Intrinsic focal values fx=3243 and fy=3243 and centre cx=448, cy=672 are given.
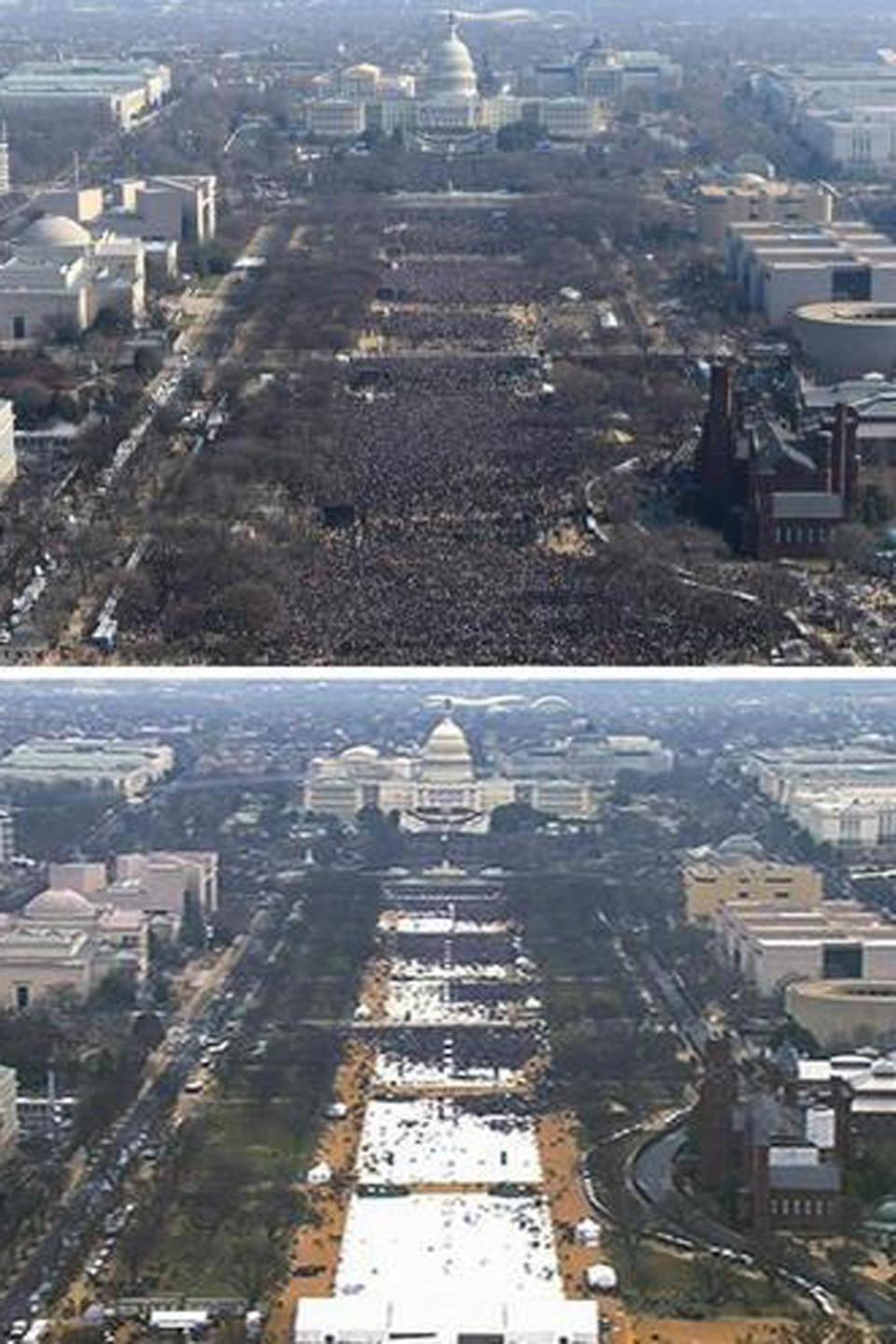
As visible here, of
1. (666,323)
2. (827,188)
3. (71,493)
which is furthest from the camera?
(827,188)

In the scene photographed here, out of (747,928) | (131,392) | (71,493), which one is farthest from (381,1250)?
(131,392)

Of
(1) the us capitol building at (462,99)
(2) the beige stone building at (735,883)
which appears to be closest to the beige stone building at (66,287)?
(1) the us capitol building at (462,99)

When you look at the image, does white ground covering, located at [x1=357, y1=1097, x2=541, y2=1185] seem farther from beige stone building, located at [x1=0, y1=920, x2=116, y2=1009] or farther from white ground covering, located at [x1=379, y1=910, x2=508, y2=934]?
beige stone building, located at [x1=0, y1=920, x2=116, y2=1009]

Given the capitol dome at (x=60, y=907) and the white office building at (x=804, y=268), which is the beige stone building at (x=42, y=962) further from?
the white office building at (x=804, y=268)

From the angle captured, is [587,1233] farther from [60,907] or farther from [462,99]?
[462,99]

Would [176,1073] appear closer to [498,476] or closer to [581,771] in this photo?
[581,771]

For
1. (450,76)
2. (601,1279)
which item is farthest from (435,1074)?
(450,76)
